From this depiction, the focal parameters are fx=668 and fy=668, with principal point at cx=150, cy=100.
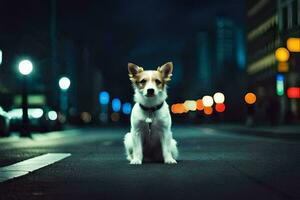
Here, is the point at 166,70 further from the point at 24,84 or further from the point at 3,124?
the point at 3,124

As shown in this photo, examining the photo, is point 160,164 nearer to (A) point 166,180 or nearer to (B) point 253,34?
(A) point 166,180

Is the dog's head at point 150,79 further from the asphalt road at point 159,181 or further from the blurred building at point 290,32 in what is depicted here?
the blurred building at point 290,32

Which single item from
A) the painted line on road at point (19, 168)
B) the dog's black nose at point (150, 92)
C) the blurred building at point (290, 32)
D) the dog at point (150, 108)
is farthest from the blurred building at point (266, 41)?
the dog's black nose at point (150, 92)

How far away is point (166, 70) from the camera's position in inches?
454

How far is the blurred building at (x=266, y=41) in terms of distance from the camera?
71.4 metres

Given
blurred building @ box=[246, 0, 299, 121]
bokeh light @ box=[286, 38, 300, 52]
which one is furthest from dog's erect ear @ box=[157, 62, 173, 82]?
blurred building @ box=[246, 0, 299, 121]

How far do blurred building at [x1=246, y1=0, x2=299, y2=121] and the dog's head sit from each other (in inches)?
2171

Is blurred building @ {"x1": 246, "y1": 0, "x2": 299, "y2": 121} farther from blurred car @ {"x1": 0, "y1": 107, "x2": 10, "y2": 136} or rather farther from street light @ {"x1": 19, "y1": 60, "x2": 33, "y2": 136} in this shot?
street light @ {"x1": 19, "y1": 60, "x2": 33, "y2": 136}

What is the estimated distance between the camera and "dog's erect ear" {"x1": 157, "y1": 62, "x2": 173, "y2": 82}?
1145 cm

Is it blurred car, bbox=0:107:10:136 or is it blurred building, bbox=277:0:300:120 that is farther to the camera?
blurred building, bbox=277:0:300:120

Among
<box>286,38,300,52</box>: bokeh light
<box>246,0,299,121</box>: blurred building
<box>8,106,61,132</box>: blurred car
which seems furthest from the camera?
<box>246,0,299,121</box>: blurred building

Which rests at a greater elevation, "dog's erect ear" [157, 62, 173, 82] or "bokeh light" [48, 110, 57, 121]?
"dog's erect ear" [157, 62, 173, 82]

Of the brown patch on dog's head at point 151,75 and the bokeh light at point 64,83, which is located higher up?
the bokeh light at point 64,83

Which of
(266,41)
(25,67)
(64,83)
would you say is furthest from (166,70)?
(266,41)
